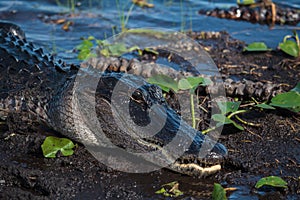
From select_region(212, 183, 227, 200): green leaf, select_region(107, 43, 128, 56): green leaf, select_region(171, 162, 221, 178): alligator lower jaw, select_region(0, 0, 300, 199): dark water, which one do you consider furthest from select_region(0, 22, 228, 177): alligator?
select_region(0, 0, 300, 199): dark water

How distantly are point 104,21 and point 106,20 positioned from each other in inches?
2.0

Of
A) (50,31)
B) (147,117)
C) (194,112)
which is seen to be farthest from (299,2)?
(147,117)

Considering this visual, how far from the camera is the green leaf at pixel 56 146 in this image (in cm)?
367

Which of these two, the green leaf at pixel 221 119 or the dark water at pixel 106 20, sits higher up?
the dark water at pixel 106 20

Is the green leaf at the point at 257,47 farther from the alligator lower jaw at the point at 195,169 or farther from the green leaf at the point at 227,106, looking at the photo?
the alligator lower jaw at the point at 195,169

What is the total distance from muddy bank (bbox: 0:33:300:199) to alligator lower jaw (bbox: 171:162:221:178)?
0.09 metres

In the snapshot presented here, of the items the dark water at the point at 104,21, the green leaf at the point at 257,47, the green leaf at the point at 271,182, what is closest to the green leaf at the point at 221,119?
the green leaf at the point at 271,182

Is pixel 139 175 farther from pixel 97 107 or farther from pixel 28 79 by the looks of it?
pixel 28 79

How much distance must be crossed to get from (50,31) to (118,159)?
156 inches

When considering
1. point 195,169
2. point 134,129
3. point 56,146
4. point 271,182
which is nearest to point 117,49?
point 56,146

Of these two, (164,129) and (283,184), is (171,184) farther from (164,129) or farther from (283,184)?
(283,184)

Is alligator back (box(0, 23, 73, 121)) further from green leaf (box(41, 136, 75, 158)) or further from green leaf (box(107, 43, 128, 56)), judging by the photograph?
green leaf (box(107, 43, 128, 56))

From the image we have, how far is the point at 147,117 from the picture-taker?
3547 millimetres

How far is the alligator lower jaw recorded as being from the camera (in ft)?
10.9
